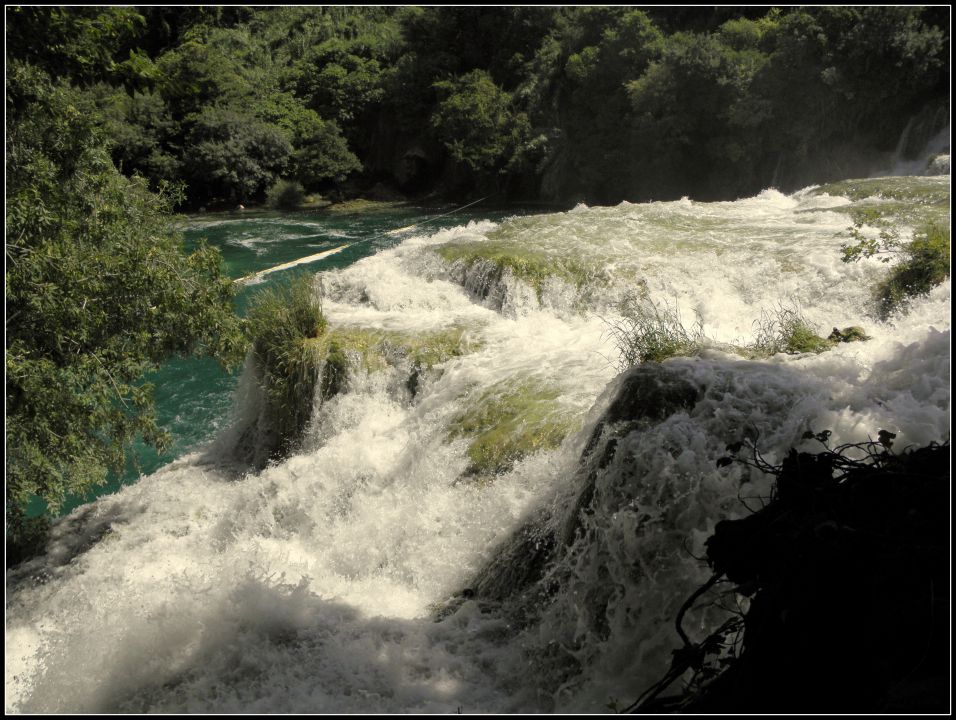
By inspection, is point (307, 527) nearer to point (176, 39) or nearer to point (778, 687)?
point (778, 687)

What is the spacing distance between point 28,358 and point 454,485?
11.4 feet

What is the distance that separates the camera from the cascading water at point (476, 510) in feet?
12.1

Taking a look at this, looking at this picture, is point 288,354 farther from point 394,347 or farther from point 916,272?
point 916,272

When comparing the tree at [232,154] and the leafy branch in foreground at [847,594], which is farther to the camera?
the tree at [232,154]

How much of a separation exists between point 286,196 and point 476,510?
80.8 ft

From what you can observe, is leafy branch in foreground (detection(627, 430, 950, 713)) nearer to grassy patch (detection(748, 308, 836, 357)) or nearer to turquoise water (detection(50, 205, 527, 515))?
grassy patch (detection(748, 308, 836, 357))

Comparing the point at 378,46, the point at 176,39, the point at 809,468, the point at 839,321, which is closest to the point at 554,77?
the point at 378,46

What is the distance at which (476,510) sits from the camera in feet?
17.2

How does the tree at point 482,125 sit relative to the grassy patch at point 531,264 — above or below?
above

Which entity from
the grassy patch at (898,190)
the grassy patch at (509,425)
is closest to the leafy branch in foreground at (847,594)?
the grassy patch at (509,425)

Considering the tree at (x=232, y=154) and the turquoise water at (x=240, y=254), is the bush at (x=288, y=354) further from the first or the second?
the tree at (x=232, y=154)

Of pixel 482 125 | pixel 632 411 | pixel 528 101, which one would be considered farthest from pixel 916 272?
pixel 528 101

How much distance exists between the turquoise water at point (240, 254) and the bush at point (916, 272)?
7101 mm

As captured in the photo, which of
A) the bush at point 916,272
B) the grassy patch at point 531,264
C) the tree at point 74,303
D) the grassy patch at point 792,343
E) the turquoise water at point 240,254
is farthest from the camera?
the turquoise water at point 240,254
